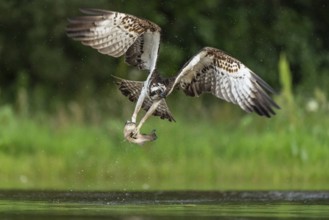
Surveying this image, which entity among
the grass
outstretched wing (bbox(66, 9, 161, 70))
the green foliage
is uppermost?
→ outstretched wing (bbox(66, 9, 161, 70))

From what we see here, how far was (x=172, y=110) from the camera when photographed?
67.8 feet

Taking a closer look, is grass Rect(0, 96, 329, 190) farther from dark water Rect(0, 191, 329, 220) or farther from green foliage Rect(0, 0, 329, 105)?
green foliage Rect(0, 0, 329, 105)

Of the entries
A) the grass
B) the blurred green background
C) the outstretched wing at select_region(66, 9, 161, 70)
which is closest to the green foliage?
the blurred green background

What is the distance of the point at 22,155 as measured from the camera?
1753 centimetres

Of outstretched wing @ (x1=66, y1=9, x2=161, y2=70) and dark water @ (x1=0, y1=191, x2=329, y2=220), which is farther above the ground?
outstretched wing @ (x1=66, y1=9, x2=161, y2=70)

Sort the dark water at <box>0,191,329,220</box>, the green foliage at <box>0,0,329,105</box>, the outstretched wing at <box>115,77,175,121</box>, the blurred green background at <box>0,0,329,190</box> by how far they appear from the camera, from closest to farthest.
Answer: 1. the dark water at <box>0,191,329,220</box>
2. the outstretched wing at <box>115,77,175,121</box>
3. the blurred green background at <box>0,0,329,190</box>
4. the green foliage at <box>0,0,329,105</box>

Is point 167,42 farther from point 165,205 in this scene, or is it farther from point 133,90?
point 165,205

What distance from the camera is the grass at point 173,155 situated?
16656 mm

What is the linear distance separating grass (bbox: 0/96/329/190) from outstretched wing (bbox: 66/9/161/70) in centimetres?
255

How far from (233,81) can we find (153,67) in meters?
0.77

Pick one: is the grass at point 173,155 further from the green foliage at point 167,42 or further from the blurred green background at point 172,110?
the green foliage at point 167,42

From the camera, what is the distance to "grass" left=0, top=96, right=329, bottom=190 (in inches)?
656

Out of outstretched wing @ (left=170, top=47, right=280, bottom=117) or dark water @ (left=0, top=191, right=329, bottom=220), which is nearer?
dark water @ (left=0, top=191, right=329, bottom=220)

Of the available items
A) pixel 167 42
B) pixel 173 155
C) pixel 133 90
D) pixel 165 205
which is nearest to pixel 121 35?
pixel 133 90
